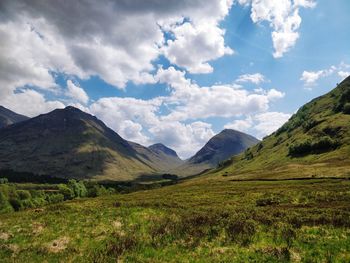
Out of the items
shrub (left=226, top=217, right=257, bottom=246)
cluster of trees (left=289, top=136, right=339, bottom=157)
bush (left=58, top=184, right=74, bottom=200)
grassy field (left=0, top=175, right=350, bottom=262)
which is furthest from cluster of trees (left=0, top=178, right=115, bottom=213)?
shrub (left=226, top=217, right=257, bottom=246)

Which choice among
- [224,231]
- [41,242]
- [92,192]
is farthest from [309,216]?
[92,192]

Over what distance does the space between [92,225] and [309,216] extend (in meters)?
22.3

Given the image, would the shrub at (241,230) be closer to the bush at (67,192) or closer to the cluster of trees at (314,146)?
the cluster of trees at (314,146)

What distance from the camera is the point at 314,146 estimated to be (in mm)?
183000

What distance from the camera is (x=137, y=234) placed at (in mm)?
29578

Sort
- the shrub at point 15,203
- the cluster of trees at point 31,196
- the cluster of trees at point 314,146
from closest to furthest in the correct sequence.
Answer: the cluster of trees at point 31,196 → the shrub at point 15,203 → the cluster of trees at point 314,146

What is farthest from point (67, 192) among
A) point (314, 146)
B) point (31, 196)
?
point (314, 146)

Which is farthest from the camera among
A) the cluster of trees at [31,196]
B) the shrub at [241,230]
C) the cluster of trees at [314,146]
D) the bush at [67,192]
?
the bush at [67,192]

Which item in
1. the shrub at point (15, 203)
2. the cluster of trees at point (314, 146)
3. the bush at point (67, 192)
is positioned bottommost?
the shrub at point (15, 203)

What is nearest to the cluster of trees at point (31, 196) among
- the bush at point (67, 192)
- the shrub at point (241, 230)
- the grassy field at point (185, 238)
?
the bush at point (67, 192)

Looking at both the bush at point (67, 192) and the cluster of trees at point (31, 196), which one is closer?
the cluster of trees at point (31, 196)

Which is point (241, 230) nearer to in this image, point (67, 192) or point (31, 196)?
point (67, 192)

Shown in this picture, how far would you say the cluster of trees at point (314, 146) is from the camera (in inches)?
6673

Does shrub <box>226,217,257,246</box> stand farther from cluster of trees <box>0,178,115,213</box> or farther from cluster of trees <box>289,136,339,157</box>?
cluster of trees <box>289,136,339,157</box>
